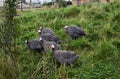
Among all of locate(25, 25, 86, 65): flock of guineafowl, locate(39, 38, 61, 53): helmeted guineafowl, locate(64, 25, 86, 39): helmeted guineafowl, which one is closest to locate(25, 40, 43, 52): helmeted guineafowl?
locate(25, 25, 86, 65): flock of guineafowl

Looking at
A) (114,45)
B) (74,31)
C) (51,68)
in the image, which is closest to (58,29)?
(74,31)

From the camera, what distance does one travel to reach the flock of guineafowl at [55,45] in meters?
5.17

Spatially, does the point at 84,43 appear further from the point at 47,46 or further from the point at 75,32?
the point at 47,46

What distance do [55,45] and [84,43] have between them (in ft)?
2.51

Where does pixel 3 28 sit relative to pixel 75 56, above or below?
above

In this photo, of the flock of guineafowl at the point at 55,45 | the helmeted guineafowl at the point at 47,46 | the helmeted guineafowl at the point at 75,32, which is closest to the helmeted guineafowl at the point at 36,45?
the flock of guineafowl at the point at 55,45

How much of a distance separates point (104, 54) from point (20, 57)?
146 centimetres

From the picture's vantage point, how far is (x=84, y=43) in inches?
242

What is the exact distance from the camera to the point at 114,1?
8.75 m

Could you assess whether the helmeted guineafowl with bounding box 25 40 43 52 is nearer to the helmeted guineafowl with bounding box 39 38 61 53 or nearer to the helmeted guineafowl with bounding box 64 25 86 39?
the helmeted guineafowl with bounding box 39 38 61 53

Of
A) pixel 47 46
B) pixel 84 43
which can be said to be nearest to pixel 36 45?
pixel 47 46

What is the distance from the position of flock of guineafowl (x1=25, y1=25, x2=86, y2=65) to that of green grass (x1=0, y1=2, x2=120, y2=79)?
0.10m

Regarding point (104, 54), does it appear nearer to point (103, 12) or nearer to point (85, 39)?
point (85, 39)

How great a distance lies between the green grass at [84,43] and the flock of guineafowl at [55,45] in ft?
0.34
